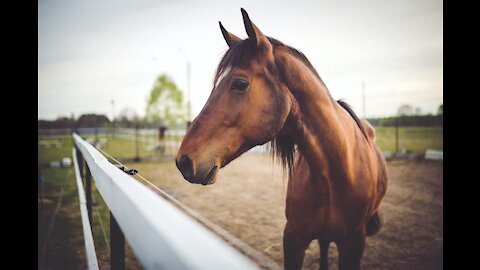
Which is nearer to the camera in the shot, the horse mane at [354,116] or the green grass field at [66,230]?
the horse mane at [354,116]

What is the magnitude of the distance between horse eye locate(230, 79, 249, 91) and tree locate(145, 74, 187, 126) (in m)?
21.6

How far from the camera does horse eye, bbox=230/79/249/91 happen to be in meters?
1.38

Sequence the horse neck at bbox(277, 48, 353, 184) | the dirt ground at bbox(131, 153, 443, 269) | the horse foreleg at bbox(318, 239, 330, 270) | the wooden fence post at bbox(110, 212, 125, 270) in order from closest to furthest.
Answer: the wooden fence post at bbox(110, 212, 125, 270), the horse neck at bbox(277, 48, 353, 184), the horse foreleg at bbox(318, 239, 330, 270), the dirt ground at bbox(131, 153, 443, 269)

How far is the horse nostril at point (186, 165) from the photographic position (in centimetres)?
125

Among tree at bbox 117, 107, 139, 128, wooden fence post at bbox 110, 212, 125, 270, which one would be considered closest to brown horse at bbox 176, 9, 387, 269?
wooden fence post at bbox 110, 212, 125, 270

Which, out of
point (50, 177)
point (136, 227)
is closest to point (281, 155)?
point (136, 227)

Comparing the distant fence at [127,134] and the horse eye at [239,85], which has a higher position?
the horse eye at [239,85]

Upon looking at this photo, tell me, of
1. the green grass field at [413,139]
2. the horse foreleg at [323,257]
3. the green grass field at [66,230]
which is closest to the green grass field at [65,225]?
the green grass field at [66,230]

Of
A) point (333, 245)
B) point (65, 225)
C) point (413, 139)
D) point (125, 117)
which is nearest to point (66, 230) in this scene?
point (65, 225)

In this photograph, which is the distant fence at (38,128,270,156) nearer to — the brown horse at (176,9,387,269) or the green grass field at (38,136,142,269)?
the brown horse at (176,9,387,269)

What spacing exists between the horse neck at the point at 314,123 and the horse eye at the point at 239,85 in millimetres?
264

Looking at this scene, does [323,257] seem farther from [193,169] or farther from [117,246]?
[117,246]

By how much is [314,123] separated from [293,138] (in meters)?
0.16

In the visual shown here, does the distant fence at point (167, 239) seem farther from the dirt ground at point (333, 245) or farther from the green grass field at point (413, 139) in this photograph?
the green grass field at point (413, 139)
